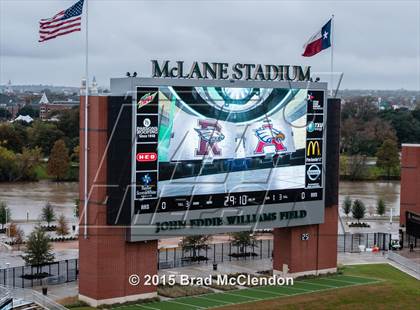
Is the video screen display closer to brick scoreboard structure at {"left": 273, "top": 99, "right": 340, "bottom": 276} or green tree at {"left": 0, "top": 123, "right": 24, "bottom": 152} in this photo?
brick scoreboard structure at {"left": 273, "top": 99, "right": 340, "bottom": 276}

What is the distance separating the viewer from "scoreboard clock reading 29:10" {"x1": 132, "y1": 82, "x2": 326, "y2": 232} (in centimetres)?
3744

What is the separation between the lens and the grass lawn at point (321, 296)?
1481 inches

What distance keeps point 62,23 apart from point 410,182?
122 feet

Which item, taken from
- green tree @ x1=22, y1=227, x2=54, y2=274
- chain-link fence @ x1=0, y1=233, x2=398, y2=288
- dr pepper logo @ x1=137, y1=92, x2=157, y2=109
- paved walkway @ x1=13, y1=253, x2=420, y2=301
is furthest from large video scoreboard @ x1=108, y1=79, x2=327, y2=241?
green tree @ x1=22, y1=227, x2=54, y2=274

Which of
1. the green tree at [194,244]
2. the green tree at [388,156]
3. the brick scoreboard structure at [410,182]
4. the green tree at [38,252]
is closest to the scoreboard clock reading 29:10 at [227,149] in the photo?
the green tree at [194,244]

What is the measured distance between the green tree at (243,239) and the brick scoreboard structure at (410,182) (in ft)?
54.8

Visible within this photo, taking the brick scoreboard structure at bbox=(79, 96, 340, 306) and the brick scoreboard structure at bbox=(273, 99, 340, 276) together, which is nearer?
the brick scoreboard structure at bbox=(79, 96, 340, 306)

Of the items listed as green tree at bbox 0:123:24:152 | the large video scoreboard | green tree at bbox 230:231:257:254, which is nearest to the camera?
the large video scoreboard

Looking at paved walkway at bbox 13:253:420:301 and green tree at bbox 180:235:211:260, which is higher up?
green tree at bbox 180:235:211:260

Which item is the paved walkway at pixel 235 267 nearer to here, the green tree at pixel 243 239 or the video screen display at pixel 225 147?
the green tree at pixel 243 239

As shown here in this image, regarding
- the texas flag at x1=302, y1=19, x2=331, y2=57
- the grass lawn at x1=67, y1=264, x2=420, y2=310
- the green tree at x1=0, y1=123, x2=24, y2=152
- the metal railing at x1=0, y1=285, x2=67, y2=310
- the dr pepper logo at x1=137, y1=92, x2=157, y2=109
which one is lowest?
the grass lawn at x1=67, y1=264, x2=420, y2=310

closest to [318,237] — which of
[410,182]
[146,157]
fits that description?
[146,157]

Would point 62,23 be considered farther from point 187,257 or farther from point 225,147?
point 187,257

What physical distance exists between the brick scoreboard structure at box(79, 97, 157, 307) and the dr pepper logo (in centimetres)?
154
